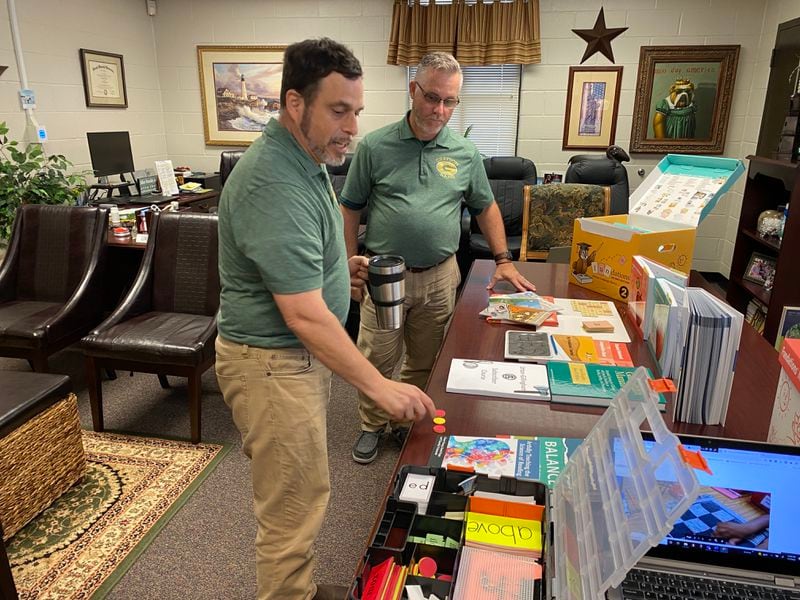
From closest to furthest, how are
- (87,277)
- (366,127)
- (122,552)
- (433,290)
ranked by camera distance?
(122,552), (433,290), (87,277), (366,127)

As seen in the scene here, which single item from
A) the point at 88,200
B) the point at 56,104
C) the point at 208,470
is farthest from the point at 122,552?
the point at 56,104

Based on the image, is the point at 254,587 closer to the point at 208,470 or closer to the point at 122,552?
the point at 122,552

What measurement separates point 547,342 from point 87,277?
2.43m

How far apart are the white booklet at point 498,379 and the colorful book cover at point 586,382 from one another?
0.09 ft

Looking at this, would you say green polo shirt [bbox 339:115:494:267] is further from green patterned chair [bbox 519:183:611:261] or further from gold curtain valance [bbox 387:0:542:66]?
gold curtain valance [bbox 387:0:542:66]

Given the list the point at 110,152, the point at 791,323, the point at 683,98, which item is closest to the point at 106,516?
the point at 791,323

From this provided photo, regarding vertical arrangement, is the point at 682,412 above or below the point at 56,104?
below

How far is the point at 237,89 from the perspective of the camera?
569 cm

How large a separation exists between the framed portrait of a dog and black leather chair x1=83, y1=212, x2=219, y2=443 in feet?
13.2

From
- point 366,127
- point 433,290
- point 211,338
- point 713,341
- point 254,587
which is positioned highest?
point 366,127

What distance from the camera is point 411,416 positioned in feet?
4.02

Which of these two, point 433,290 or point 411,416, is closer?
point 411,416

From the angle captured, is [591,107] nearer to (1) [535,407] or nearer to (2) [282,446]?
(1) [535,407]

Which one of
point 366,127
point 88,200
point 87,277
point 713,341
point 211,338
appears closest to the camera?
point 713,341
